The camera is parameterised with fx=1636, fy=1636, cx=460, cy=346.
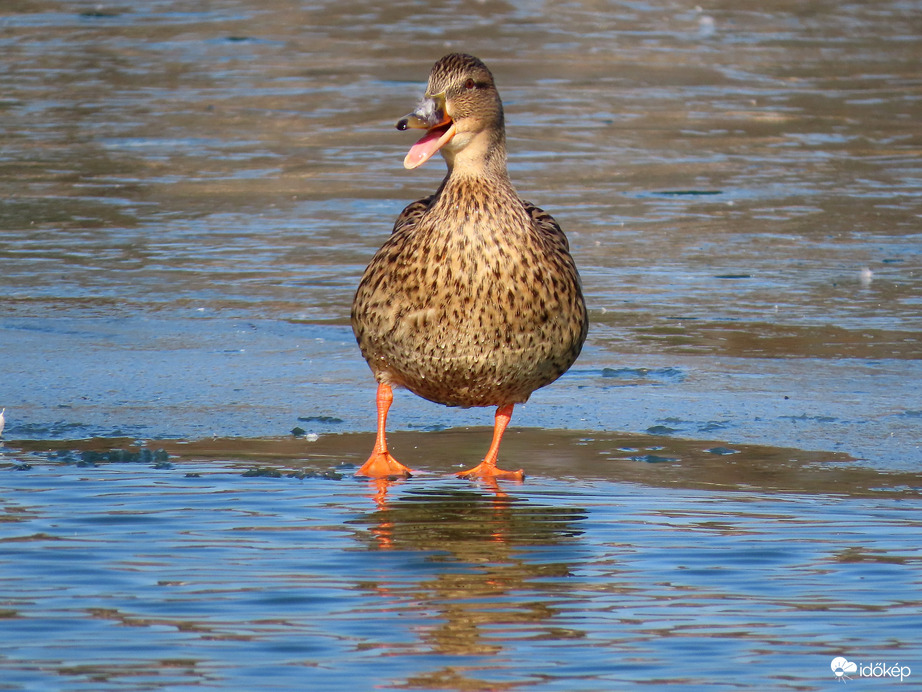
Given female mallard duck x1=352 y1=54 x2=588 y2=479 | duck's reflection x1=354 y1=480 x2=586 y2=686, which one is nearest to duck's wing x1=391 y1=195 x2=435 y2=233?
female mallard duck x1=352 y1=54 x2=588 y2=479

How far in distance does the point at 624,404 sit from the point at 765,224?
13.8 ft

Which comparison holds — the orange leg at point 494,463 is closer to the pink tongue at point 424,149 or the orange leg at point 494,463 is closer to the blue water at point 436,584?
the blue water at point 436,584

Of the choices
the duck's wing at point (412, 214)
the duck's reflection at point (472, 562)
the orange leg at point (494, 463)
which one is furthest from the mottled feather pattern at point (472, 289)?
the duck's reflection at point (472, 562)

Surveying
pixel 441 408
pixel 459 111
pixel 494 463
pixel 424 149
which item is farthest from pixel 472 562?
pixel 441 408

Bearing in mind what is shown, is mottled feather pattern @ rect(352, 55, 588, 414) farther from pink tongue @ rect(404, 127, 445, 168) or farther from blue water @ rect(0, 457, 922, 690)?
blue water @ rect(0, 457, 922, 690)

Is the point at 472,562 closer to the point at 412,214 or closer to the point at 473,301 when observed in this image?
the point at 473,301

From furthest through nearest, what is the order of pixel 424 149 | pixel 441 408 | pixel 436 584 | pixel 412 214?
pixel 441 408 → pixel 412 214 → pixel 424 149 → pixel 436 584

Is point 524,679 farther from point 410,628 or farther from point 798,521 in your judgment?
point 798,521

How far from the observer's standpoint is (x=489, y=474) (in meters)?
5.93

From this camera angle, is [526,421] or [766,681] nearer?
[766,681]

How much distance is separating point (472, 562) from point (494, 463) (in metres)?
1.65

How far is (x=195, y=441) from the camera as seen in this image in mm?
6441

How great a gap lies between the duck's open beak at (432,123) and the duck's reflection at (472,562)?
1277 millimetres

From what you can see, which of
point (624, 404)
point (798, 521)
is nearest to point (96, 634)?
point (798, 521)
